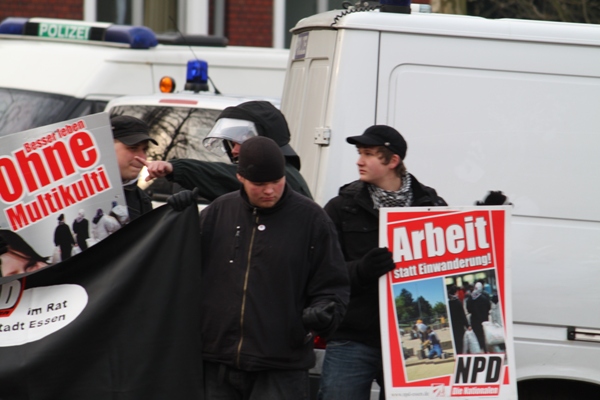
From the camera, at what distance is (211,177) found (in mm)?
4742

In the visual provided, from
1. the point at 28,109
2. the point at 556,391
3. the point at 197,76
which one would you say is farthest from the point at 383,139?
the point at 28,109

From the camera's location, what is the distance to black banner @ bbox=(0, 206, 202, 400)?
169 inches

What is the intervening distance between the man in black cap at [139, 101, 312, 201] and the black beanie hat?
49cm

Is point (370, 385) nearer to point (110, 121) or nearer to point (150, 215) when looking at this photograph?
point (150, 215)

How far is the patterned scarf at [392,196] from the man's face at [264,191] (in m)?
0.54

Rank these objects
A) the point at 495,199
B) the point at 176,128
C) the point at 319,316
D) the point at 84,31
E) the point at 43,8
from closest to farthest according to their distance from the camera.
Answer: the point at 319,316, the point at 495,199, the point at 176,128, the point at 84,31, the point at 43,8

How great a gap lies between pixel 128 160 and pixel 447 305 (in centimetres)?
157

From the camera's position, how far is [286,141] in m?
4.81

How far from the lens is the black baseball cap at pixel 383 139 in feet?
14.6

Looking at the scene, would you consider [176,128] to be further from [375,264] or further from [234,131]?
[375,264]

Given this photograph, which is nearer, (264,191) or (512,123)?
(264,191)

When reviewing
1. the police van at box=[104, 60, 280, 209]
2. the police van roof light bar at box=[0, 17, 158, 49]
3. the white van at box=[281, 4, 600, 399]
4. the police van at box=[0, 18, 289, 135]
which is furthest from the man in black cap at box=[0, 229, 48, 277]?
the police van roof light bar at box=[0, 17, 158, 49]

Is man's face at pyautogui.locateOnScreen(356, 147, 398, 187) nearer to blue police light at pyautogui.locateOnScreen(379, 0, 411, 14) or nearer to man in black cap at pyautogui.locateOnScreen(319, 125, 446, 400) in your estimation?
man in black cap at pyautogui.locateOnScreen(319, 125, 446, 400)

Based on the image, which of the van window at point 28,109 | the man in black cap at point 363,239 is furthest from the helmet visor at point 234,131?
the van window at point 28,109
